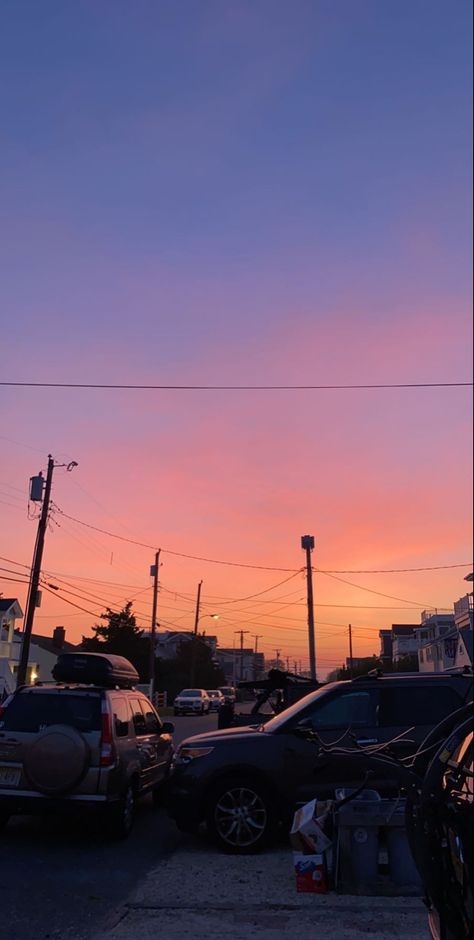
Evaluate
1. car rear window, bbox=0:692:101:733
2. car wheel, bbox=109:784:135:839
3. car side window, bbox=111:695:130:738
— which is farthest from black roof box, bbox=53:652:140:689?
car wheel, bbox=109:784:135:839

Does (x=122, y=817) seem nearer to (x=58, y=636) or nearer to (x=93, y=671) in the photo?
(x=93, y=671)

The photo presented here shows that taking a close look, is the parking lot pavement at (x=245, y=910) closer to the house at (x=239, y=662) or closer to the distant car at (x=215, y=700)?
the distant car at (x=215, y=700)

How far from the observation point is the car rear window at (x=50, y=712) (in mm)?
8258

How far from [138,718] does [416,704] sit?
11.9 feet

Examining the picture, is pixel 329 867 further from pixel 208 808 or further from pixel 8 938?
pixel 8 938

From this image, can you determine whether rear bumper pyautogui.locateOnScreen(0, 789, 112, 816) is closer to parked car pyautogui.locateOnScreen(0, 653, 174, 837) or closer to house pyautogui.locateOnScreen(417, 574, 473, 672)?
parked car pyautogui.locateOnScreen(0, 653, 174, 837)

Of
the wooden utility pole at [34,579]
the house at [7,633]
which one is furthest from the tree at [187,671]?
the wooden utility pole at [34,579]

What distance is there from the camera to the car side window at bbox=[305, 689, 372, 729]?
8172mm

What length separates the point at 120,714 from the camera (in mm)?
8773

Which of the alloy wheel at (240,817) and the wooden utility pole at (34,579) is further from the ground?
the wooden utility pole at (34,579)

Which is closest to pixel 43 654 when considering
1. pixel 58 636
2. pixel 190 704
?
pixel 58 636

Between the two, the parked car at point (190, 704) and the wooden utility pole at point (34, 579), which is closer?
the wooden utility pole at point (34, 579)

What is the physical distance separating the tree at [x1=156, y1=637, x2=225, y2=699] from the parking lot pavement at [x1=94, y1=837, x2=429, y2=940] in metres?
66.9

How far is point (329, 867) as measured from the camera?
618 cm
